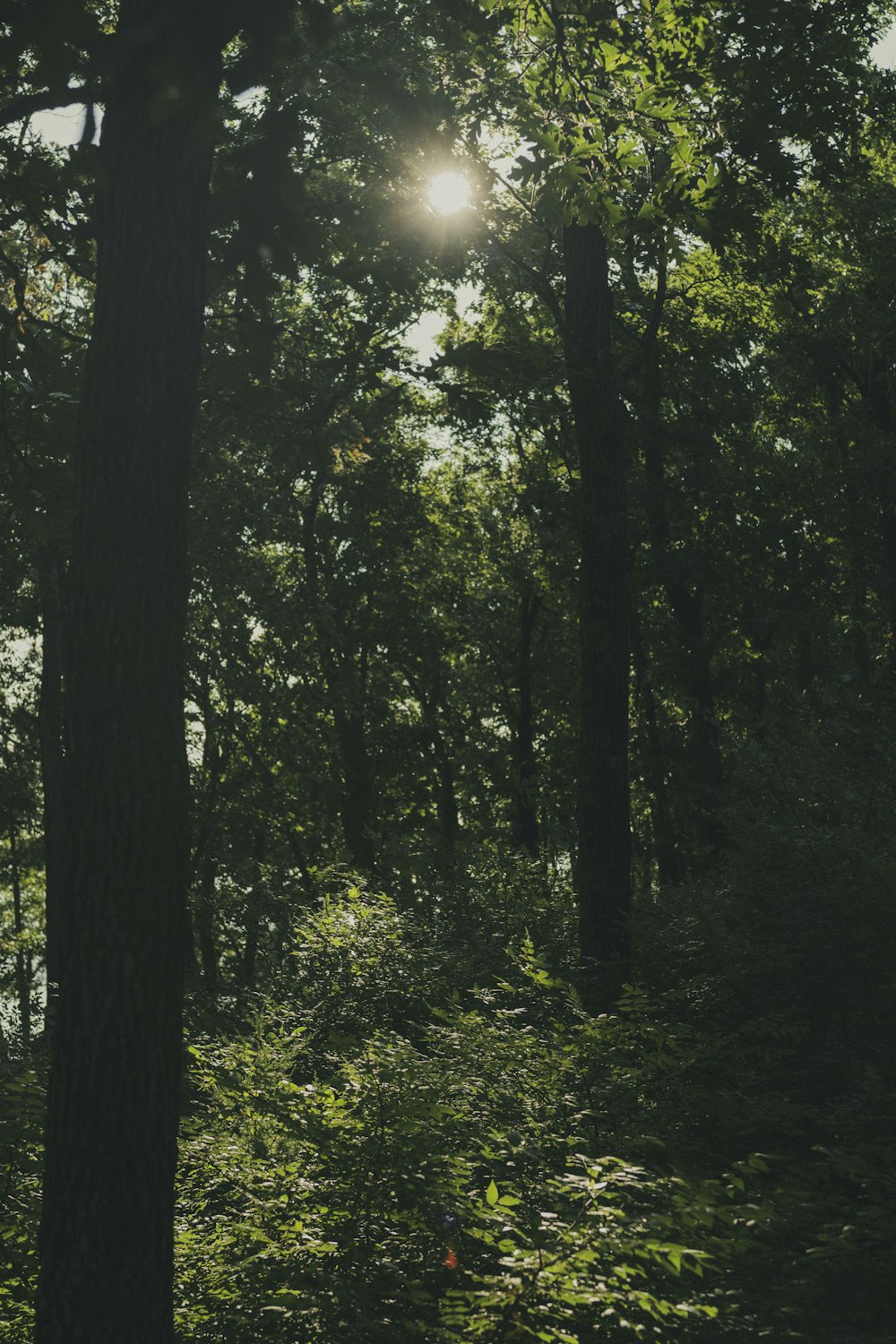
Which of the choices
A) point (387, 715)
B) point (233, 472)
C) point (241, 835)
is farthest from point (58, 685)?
point (387, 715)

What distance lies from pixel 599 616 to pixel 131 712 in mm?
5856

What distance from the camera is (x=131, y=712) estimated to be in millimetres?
4875

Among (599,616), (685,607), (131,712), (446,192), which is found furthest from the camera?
(685,607)

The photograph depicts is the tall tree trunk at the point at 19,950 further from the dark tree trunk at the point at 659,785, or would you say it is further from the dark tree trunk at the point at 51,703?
the dark tree trunk at the point at 659,785

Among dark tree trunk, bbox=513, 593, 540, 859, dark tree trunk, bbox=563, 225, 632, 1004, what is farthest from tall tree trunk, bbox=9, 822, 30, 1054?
dark tree trunk, bbox=563, 225, 632, 1004

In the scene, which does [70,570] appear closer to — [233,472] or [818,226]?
[233,472]

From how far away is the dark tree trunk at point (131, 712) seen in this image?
4.56 metres

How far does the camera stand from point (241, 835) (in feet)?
100

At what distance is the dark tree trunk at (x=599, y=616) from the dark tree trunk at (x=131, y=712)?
16.8 feet

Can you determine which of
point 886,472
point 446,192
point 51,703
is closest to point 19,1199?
point 446,192

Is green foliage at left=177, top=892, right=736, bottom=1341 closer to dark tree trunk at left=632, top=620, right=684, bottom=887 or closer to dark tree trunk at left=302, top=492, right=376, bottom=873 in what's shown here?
dark tree trunk at left=632, top=620, right=684, bottom=887

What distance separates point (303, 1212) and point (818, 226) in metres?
24.0

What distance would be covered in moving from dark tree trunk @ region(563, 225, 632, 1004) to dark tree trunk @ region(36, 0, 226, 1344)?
5118 millimetres

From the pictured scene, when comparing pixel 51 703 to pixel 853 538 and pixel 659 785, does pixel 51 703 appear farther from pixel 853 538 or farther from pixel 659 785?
pixel 853 538
